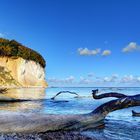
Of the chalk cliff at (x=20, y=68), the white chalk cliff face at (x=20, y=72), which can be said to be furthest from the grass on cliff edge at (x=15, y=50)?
the white chalk cliff face at (x=20, y=72)

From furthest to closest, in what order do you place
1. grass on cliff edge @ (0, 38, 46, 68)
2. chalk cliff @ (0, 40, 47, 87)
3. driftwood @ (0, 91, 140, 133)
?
grass on cliff edge @ (0, 38, 46, 68) → chalk cliff @ (0, 40, 47, 87) → driftwood @ (0, 91, 140, 133)

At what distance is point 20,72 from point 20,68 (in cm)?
158

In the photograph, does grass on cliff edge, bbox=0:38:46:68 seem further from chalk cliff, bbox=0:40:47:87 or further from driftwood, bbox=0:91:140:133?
driftwood, bbox=0:91:140:133

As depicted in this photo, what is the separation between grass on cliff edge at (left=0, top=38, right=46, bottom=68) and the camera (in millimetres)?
129625

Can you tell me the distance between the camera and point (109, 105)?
15172 mm

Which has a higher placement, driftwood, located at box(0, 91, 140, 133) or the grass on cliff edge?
the grass on cliff edge

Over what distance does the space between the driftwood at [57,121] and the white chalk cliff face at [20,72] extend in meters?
100

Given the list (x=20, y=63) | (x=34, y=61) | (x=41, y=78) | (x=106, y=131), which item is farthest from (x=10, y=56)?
(x=106, y=131)

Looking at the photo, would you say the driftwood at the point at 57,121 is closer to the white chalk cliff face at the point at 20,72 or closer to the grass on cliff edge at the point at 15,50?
the white chalk cliff face at the point at 20,72

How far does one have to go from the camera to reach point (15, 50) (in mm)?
136125

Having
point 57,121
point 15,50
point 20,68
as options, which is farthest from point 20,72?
point 57,121

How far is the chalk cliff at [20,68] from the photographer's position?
126m

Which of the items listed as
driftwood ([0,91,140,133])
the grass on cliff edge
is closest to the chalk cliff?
the grass on cliff edge

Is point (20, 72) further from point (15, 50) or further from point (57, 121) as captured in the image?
point (57, 121)
